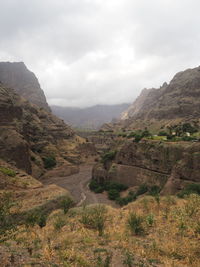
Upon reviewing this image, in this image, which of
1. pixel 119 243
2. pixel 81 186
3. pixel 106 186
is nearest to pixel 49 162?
pixel 81 186

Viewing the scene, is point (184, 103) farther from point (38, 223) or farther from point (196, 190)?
point (38, 223)

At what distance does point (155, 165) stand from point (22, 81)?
178205 millimetres

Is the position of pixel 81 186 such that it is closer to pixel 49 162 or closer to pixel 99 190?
pixel 99 190

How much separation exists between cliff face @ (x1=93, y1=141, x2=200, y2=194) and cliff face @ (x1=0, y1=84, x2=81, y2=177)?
20.2m

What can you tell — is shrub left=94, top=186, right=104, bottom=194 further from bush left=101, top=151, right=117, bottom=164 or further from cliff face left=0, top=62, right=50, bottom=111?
cliff face left=0, top=62, right=50, bottom=111

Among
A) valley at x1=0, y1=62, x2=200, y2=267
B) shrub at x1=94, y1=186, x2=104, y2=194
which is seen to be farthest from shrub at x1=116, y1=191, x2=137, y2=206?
shrub at x1=94, y1=186, x2=104, y2=194

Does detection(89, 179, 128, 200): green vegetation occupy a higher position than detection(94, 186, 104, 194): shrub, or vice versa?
detection(89, 179, 128, 200): green vegetation

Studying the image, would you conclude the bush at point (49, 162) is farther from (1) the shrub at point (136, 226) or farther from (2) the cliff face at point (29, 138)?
(1) the shrub at point (136, 226)

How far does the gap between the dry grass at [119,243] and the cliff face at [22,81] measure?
150m

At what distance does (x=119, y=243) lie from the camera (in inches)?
387

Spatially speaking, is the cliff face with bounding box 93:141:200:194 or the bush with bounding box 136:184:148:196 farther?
the bush with bounding box 136:184:148:196

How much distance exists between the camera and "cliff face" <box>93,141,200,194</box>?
1145 inches

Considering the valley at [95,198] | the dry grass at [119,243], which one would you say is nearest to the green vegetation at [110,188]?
the valley at [95,198]

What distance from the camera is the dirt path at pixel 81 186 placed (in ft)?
121
